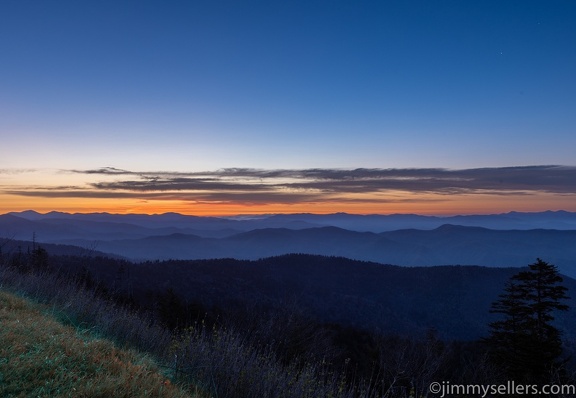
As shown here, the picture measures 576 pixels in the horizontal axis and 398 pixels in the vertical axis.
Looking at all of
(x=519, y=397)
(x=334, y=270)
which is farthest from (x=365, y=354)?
(x=334, y=270)

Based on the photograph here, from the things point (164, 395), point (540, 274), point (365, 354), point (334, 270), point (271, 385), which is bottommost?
point (334, 270)

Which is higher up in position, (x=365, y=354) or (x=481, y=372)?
(x=481, y=372)

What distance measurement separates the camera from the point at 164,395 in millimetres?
4000

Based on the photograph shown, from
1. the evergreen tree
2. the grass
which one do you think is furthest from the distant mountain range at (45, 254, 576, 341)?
the grass

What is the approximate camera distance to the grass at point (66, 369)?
370cm

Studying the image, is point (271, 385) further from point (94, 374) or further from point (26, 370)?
point (26, 370)

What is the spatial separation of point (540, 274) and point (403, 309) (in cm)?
11855

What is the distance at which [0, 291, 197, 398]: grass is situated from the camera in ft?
12.1

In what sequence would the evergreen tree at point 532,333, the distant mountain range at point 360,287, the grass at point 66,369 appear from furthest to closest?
the distant mountain range at point 360,287 → the evergreen tree at point 532,333 → the grass at point 66,369

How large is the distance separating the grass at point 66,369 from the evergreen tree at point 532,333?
2028 centimetres

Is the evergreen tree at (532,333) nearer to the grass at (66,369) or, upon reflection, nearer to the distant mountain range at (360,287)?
the grass at (66,369)

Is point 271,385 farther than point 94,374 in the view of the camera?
Yes

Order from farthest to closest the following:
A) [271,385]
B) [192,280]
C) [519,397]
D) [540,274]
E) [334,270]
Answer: [334,270]
[192,280]
[540,274]
[519,397]
[271,385]

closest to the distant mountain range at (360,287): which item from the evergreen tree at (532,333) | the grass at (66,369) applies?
the evergreen tree at (532,333)
